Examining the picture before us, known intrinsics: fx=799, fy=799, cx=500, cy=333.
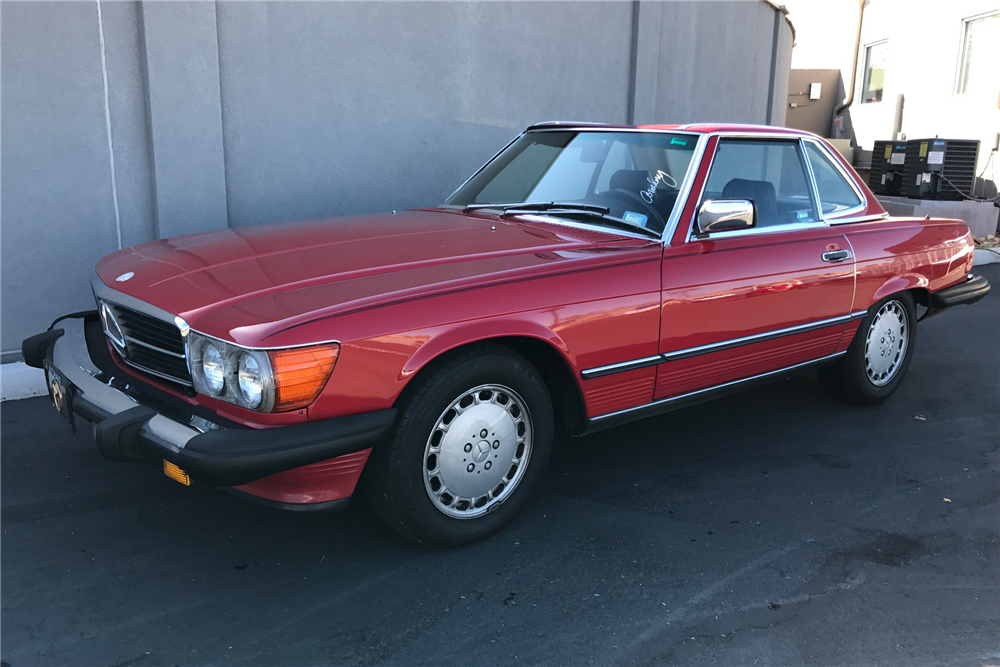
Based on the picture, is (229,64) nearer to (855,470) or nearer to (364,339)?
(364,339)

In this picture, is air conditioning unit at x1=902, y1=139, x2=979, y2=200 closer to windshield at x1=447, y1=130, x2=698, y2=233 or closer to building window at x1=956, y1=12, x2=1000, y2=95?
building window at x1=956, y1=12, x2=1000, y2=95

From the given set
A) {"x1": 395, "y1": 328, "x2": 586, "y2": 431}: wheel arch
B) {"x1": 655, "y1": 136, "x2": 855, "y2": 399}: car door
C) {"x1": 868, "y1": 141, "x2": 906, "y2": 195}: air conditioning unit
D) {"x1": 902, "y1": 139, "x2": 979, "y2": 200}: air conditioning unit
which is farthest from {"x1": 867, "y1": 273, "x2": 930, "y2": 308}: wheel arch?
{"x1": 868, "y1": 141, "x2": 906, "y2": 195}: air conditioning unit

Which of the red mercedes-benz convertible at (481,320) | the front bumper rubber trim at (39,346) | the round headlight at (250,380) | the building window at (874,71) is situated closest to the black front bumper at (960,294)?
the red mercedes-benz convertible at (481,320)

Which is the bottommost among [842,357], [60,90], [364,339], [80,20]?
[842,357]

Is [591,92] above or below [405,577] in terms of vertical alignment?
above

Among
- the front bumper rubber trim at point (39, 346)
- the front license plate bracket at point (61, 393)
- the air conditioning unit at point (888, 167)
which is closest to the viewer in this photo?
the front license plate bracket at point (61, 393)

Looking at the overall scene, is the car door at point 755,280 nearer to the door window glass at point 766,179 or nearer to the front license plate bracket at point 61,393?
the door window glass at point 766,179

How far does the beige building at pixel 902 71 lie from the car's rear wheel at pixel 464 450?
10.0m

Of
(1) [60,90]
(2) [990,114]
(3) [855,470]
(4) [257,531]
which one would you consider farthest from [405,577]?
(2) [990,114]

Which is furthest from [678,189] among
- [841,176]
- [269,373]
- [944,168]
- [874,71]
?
[874,71]

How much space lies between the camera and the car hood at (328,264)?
2572 millimetres

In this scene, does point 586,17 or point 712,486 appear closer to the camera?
point 712,486

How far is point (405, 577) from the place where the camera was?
2.86 meters

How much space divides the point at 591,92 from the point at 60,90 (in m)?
4.26
